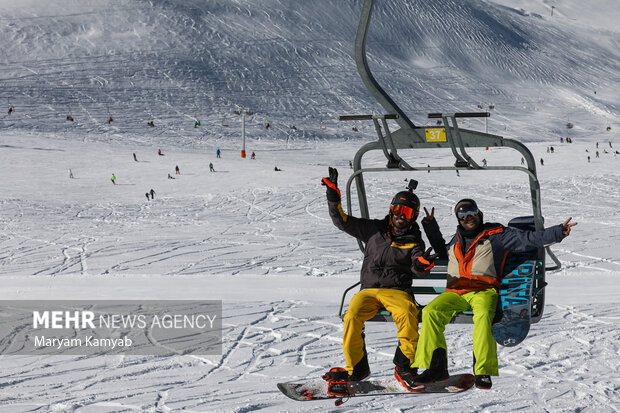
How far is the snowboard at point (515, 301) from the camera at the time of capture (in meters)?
4.25

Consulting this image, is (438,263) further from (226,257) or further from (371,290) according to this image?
(226,257)

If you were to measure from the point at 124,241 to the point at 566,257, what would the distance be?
477 inches

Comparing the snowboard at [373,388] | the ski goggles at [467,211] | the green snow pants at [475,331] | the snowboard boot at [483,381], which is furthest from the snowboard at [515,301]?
the ski goggles at [467,211]

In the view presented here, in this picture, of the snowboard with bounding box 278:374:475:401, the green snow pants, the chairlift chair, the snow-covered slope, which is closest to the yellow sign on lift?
the chairlift chair

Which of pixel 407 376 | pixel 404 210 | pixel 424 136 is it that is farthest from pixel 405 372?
pixel 424 136

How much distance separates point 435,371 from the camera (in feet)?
13.6

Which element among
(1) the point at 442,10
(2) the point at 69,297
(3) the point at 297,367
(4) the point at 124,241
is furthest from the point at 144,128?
(1) the point at 442,10

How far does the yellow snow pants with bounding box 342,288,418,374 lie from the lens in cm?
436

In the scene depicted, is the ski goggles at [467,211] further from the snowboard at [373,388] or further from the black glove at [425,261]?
the snowboard at [373,388]

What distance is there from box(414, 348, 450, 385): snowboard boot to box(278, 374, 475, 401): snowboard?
3 centimetres

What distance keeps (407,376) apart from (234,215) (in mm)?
19692

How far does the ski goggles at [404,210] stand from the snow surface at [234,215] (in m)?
4.89

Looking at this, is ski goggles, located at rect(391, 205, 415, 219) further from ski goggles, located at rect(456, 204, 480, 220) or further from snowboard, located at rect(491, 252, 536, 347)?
snowboard, located at rect(491, 252, 536, 347)

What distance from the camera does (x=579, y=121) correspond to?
86.9 metres
